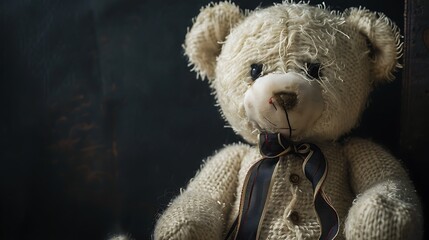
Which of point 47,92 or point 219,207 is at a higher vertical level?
point 47,92

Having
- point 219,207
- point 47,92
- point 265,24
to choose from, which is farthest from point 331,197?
point 47,92

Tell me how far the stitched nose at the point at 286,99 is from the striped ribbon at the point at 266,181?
7cm

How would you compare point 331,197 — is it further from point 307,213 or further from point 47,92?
point 47,92

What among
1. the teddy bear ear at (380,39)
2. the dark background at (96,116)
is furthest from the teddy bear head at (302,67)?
the dark background at (96,116)

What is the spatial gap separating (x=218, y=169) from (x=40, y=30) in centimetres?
52

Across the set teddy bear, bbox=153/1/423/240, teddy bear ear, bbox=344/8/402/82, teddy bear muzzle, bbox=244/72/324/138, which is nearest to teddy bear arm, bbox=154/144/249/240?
teddy bear, bbox=153/1/423/240

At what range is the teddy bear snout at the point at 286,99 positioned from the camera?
891 mm

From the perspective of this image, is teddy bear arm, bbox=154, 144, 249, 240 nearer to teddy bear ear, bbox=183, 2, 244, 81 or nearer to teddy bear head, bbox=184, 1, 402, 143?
teddy bear head, bbox=184, 1, 402, 143

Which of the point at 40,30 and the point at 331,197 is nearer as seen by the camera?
the point at 331,197

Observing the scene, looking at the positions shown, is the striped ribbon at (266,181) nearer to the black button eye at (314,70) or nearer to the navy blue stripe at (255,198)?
the navy blue stripe at (255,198)

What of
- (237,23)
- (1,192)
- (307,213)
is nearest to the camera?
(307,213)

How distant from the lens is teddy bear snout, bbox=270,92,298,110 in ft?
2.92

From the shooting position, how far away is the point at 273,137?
946 mm

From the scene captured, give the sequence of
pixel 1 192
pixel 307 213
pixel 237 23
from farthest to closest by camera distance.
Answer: pixel 1 192
pixel 237 23
pixel 307 213
